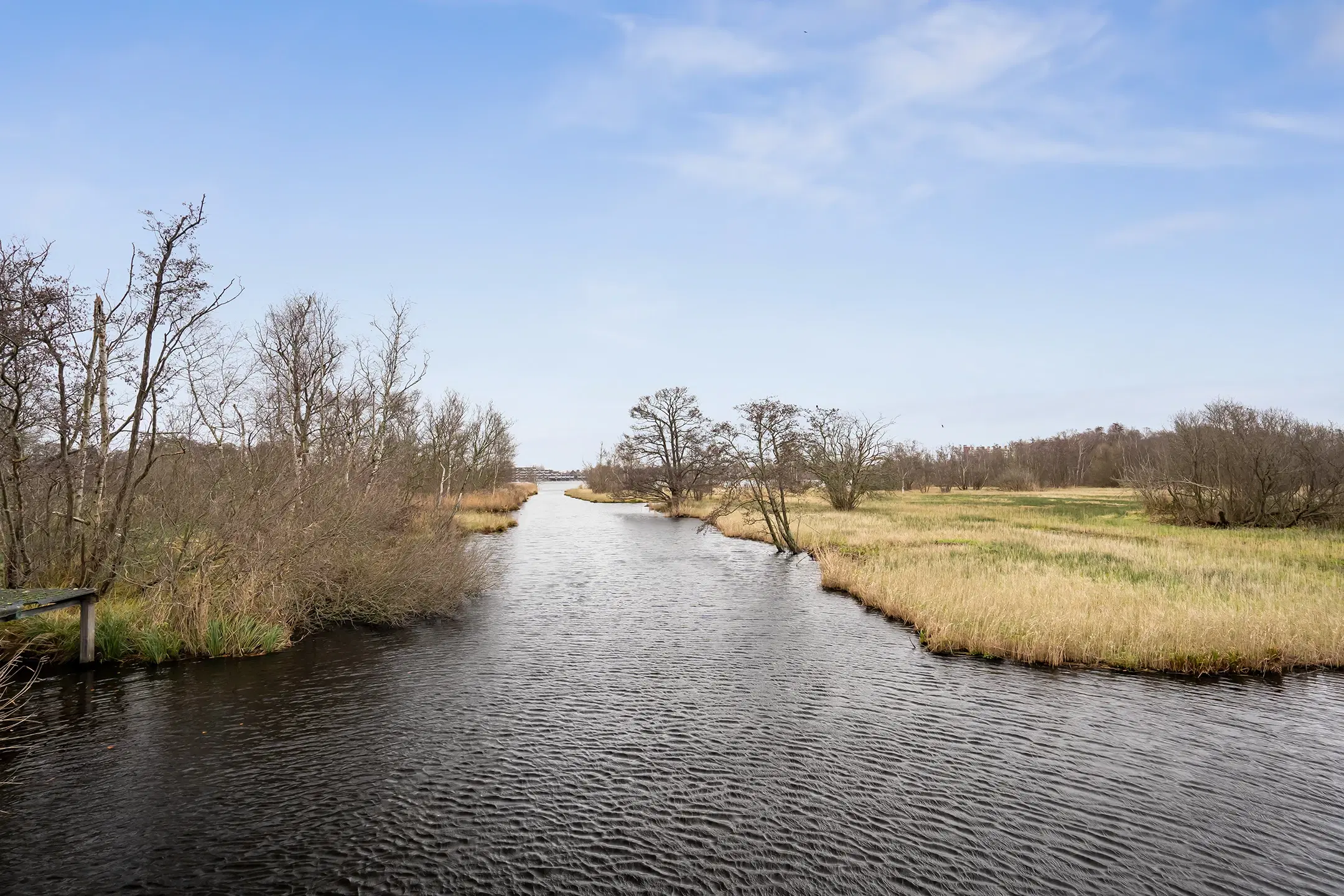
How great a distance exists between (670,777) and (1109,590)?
14235mm

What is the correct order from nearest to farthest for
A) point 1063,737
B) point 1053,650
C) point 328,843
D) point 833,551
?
point 328,843 < point 1063,737 < point 1053,650 < point 833,551

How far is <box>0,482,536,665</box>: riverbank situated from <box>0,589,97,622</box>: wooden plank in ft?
1.87

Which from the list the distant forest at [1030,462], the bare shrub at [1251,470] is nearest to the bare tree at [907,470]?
the distant forest at [1030,462]

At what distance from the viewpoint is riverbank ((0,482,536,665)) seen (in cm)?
1288

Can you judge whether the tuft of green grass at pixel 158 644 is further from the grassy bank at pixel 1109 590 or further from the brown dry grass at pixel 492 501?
the brown dry grass at pixel 492 501

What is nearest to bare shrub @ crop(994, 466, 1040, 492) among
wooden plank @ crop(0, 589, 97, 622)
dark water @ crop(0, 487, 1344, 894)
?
dark water @ crop(0, 487, 1344, 894)

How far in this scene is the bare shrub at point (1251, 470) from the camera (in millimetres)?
32844

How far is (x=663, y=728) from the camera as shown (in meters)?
10.3

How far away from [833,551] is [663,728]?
61.6 ft

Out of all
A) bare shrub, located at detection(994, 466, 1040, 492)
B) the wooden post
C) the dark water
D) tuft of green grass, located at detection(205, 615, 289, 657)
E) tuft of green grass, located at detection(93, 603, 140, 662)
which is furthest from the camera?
bare shrub, located at detection(994, 466, 1040, 492)

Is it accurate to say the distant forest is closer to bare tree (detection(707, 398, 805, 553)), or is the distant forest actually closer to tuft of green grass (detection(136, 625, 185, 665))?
bare tree (detection(707, 398, 805, 553))

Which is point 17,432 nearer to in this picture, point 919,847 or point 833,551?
point 919,847

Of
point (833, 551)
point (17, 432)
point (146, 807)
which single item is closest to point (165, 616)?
point (17, 432)

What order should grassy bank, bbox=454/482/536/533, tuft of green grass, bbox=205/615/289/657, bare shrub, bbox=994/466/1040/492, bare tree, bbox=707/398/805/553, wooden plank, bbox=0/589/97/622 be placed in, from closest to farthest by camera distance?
1. wooden plank, bbox=0/589/97/622
2. tuft of green grass, bbox=205/615/289/657
3. bare tree, bbox=707/398/805/553
4. grassy bank, bbox=454/482/536/533
5. bare shrub, bbox=994/466/1040/492
